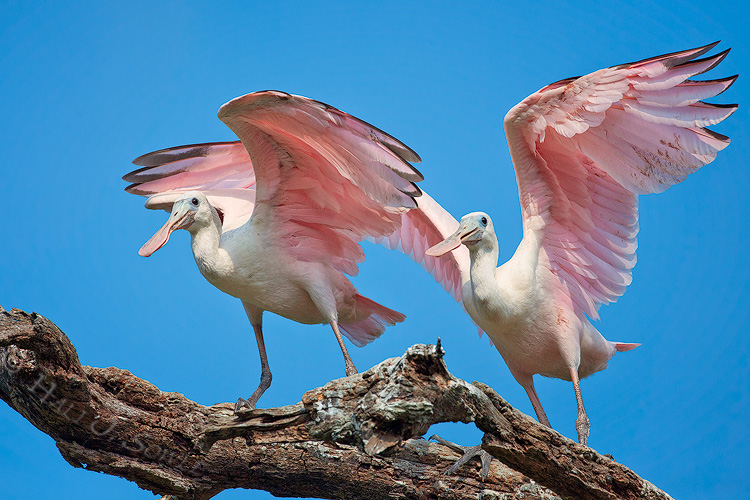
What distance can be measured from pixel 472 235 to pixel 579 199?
33.8 inches

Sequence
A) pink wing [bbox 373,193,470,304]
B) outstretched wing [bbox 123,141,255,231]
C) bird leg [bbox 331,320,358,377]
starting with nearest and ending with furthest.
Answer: bird leg [bbox 331,320,358,377] < pink wing [bbox 373,193,470,304] < outstretched wing [bbox 123,141,255,231]

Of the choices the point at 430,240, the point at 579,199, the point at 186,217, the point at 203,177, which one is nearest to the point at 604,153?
the point at 579,199

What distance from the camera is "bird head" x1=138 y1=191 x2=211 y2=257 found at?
19.4 feet

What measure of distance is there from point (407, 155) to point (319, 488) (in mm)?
1900

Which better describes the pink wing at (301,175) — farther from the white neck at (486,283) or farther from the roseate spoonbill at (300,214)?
the white neck at (486,283)

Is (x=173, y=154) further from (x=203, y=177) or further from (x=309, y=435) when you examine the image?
(x=309, y=435)

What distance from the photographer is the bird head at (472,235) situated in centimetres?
561

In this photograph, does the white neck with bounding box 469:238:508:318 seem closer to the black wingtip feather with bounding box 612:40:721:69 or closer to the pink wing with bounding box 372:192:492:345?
the pink wing with bounding box 372:192:492:345

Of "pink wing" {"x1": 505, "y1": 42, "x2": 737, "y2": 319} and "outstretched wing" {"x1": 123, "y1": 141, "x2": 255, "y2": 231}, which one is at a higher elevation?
"outstretched wing" {"x1": 123, "y1": 141, "x2": 255, "y2": 231}

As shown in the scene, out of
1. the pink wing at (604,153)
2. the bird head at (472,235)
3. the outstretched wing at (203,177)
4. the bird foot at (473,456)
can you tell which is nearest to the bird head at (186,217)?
the outstretched wing at (203,177)

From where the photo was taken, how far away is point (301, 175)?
5961mm

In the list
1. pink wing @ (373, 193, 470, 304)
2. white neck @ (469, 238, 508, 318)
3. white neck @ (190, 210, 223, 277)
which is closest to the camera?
white neck @ (469, 238, 508, 318)

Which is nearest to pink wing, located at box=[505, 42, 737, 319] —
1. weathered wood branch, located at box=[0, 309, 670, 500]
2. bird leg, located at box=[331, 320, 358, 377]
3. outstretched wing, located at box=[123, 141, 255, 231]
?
bird leg, located at box=[331, 320, 358, 377]

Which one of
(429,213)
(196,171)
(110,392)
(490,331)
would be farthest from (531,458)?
(196,171)
